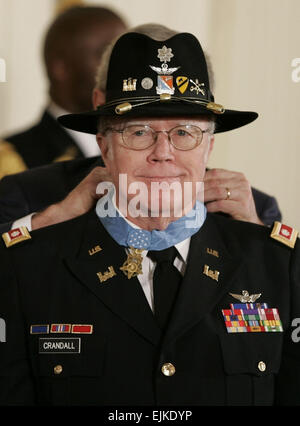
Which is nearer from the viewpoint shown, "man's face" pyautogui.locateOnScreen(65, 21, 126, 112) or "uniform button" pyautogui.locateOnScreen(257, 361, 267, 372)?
"uniform button" pyautogui.locateOnScreen(257, 361, 267, 372)

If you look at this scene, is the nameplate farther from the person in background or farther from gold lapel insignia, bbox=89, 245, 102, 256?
the person in background

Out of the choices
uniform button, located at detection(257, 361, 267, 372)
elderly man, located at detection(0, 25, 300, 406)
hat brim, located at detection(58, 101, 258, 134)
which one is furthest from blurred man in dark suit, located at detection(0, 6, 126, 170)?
uniform button, located at detection(257, 361, 267, 372)

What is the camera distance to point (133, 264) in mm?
1765

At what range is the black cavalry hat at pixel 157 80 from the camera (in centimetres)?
173

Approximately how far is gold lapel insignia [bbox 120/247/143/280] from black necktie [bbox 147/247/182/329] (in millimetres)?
22

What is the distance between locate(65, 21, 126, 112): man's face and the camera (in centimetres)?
374

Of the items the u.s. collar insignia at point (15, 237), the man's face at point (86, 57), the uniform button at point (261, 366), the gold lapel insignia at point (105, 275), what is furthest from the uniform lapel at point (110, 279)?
the man's face at point (86, 57)

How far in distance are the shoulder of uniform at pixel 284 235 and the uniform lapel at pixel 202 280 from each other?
105 millimetres

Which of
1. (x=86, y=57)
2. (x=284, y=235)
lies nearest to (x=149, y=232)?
(x=284, y=235)

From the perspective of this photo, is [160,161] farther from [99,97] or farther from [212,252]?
[99,97]

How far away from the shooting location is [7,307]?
1.75 meters
